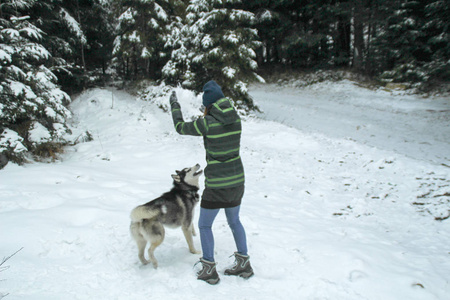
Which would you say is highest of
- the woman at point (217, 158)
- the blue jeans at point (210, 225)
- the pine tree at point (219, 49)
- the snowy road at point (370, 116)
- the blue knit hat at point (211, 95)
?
the pine tree at point (219, 49)

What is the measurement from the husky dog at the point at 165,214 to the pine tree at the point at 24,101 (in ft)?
16.5

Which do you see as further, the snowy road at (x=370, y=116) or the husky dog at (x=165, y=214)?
the snowy road at (x=370, y=116)

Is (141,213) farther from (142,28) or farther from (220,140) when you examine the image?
(142,28)

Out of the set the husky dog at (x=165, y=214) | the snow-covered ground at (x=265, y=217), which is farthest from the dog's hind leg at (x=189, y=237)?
the snow-covered ground at (x=265, y=217)

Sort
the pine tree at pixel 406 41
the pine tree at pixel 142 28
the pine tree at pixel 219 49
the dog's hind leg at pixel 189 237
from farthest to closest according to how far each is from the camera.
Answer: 1. the pine tree at pixel 406 41
2. the pine tree at pixel 142 28
3. the pine tree at pixel 219 49
4. the dog's hind leg at pixel 189 237

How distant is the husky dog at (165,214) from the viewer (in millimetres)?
3506

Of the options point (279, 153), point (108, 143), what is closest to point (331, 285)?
point (279, 153)

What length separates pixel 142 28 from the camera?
1573 centimetres

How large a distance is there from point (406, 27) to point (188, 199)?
20.8 meters

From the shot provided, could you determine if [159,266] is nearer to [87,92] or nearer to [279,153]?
[279,153]

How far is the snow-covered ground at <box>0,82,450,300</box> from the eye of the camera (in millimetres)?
3285

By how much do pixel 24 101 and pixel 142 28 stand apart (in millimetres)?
10180

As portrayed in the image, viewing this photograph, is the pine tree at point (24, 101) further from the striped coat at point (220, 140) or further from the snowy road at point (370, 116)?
the snowy road at point (370, 116)

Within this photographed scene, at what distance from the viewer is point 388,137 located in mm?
11430
